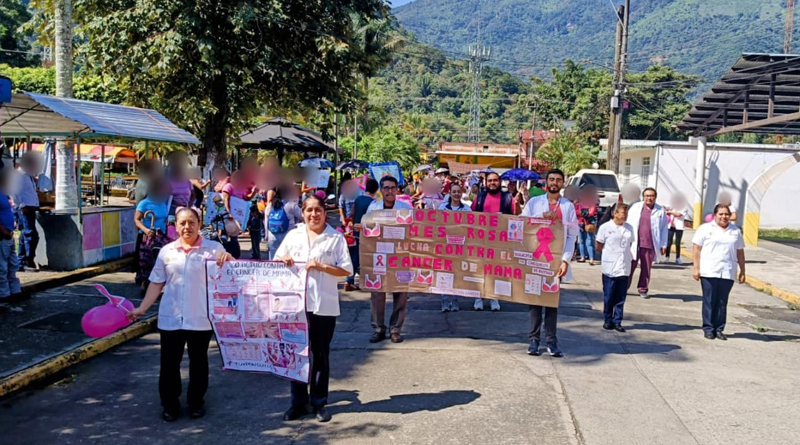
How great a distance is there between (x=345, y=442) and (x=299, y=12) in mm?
12250

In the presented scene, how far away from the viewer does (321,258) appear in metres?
5.26

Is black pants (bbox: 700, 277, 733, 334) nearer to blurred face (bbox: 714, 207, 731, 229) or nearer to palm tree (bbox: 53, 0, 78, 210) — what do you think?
blurred face (bbox: 714, 207, 731, 229)

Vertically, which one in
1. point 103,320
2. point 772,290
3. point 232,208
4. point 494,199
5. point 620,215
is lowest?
point 772,290

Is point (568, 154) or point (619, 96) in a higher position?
point (619, 96)

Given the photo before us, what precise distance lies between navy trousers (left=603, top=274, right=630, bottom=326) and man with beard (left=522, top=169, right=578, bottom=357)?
124 cm

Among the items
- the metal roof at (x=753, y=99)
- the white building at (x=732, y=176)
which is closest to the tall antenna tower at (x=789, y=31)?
the white building at (x=732, y=176)

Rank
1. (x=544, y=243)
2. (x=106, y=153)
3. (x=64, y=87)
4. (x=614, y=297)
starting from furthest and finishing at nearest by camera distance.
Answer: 1. (x=106, y=153)
2. (x=64, y=87)
3. (x=614, y=297)
4. (x=544, y=243)

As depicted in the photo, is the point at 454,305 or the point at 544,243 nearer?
the point at 544,243

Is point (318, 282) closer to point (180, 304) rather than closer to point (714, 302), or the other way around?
point (180, 304)

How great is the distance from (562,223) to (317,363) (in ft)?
10.9

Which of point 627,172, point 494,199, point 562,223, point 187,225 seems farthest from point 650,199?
point 627,172

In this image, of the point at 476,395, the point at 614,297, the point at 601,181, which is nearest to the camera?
the point at 476,395

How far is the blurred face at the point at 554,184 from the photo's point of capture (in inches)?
303

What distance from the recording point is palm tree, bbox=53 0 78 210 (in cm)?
1289
